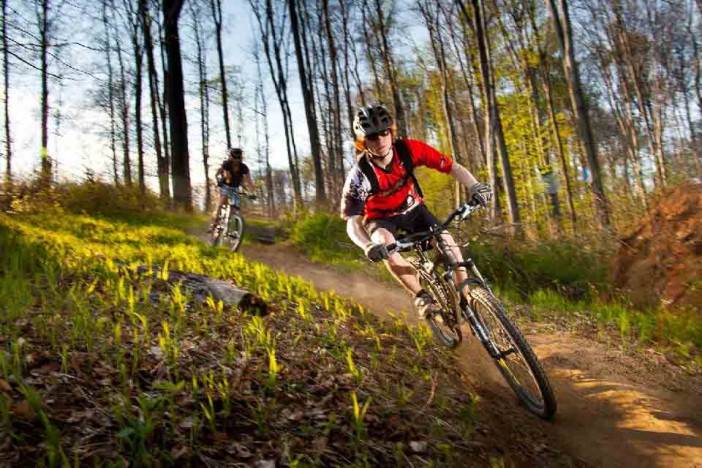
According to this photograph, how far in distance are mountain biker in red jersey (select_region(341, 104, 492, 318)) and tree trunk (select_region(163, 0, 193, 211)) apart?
42.5ft

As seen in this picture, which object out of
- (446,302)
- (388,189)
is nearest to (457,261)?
(446,302)

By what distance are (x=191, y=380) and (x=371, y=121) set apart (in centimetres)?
272

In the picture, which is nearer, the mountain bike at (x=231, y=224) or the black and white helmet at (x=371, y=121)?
the black and white helmet at (x=371, y=121)

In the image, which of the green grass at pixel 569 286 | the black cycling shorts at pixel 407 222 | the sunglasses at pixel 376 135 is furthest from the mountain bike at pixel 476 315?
the green grass at pixel 569 286

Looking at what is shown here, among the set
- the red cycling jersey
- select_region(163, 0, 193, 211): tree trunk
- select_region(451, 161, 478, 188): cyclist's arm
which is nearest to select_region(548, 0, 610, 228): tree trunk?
select_region(451, 161, 478, 188): cyclist's arm

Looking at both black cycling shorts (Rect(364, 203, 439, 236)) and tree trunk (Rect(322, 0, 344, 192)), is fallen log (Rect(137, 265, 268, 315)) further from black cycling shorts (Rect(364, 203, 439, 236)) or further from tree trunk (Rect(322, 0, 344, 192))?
tree trunk (Rect(322, 0, 344, 192))

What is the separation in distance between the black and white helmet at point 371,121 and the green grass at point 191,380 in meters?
1.94

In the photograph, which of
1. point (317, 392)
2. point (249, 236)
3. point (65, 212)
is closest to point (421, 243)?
point (317, 392)

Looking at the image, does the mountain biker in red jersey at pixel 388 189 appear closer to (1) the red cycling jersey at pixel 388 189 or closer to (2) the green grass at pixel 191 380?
(1) the red cycling jersey at pixel 388 189

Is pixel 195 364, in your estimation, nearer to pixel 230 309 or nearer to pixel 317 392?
pixel 317 392

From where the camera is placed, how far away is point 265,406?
285 cm

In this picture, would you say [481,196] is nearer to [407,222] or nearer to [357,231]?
[407,222]

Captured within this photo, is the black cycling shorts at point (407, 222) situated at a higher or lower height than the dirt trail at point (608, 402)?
higher

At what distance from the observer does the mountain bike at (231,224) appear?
33.1 ft
